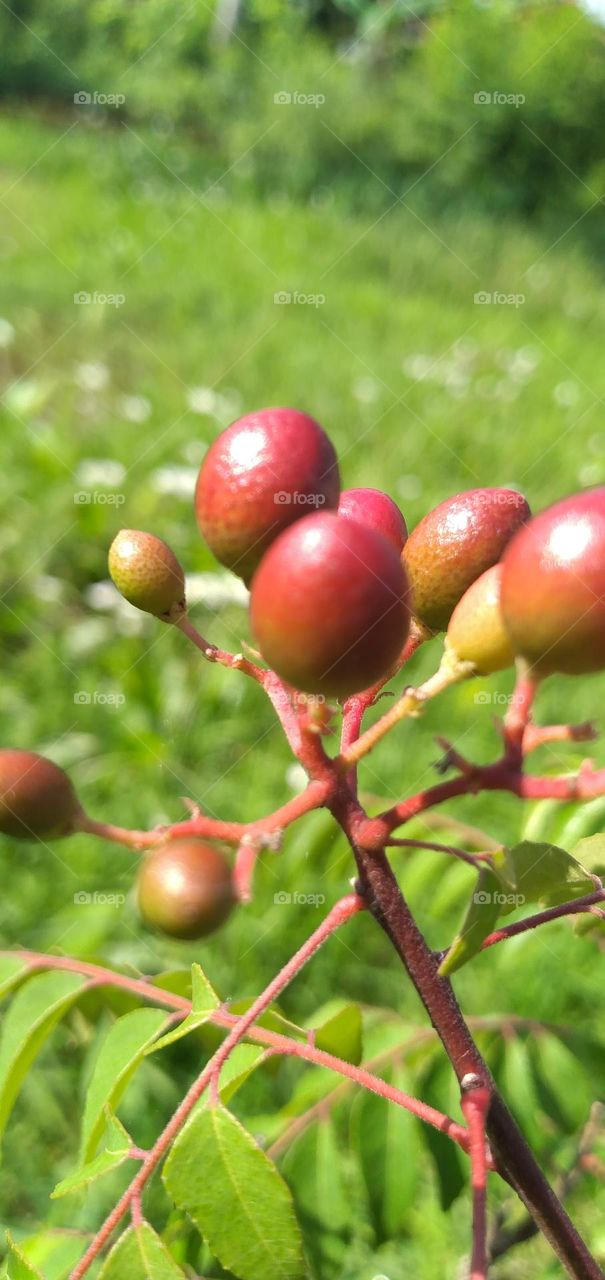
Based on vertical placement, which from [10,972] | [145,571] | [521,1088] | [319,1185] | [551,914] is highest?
[145,571]

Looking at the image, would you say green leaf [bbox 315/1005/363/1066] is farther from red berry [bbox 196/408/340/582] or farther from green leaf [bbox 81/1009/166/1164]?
red berry [bbox 196/408/340/582]

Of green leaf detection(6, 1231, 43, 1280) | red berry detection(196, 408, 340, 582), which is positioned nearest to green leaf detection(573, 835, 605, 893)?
red berry detection(196, 408, 340, 582)

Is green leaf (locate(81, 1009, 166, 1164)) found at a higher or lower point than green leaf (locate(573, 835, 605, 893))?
lower

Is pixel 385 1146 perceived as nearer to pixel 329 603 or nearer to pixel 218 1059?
pixel 218 1059

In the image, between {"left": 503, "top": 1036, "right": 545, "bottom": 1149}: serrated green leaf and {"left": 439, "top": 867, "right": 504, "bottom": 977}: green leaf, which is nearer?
{"left": 439, "top": 867, "right": 504, "bottom": 977}: green leaf

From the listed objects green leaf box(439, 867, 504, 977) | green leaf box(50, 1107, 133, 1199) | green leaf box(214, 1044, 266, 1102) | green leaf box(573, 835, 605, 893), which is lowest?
green leaf box(50, 1107, 133, 1199)

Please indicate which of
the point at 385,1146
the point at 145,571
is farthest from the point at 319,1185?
the point at 145,571
